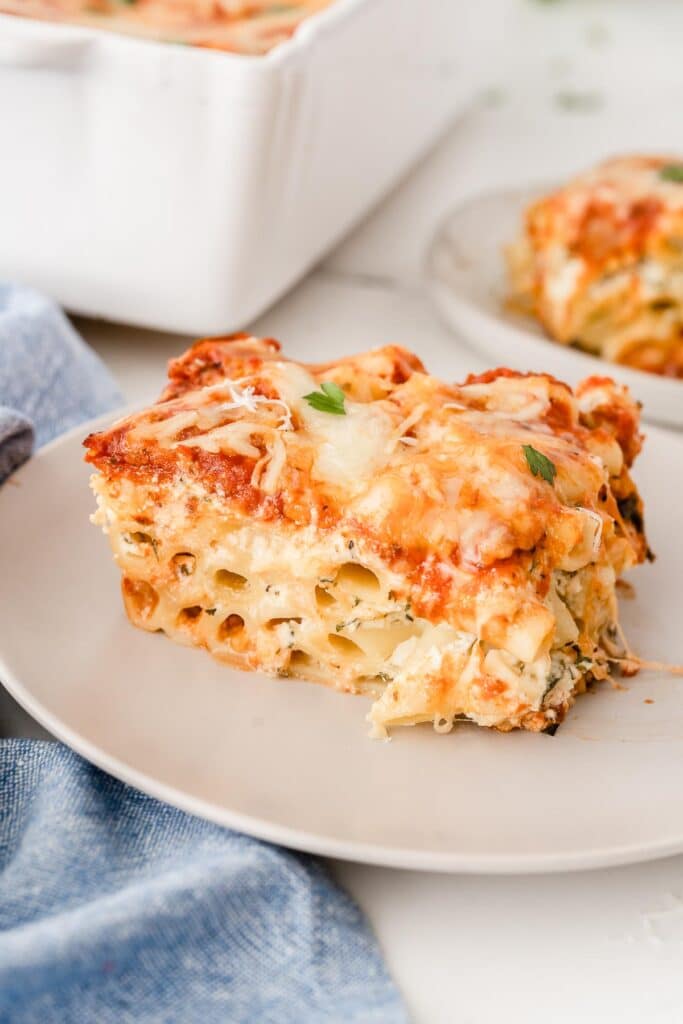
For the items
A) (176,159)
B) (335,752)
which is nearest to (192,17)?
(176,159)

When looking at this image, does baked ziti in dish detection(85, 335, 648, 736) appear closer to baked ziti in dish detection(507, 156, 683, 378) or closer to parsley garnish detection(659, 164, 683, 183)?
baked ziti in dish detection(507, 156, 683, 378)

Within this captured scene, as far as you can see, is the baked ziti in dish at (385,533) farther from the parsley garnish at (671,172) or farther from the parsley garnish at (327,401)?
the parsley garnish at (671,172)

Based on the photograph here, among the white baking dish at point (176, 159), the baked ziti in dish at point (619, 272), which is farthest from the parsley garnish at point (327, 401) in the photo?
the baked ziti in dish at point (619, 272)

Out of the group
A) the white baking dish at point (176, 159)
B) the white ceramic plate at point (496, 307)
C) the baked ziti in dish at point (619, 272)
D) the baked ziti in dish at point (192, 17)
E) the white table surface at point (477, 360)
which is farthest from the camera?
the baked ziti in dish at point (619, 272)

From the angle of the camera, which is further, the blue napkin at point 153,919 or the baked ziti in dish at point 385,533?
the baked ziti in dish at point 385,533

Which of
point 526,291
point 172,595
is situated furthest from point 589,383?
point 526,291

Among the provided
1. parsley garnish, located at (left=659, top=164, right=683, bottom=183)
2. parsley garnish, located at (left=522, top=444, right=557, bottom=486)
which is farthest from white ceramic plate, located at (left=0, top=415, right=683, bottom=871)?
parsley garnish, located at (left=659, top=164, right=683, bottom=183)
